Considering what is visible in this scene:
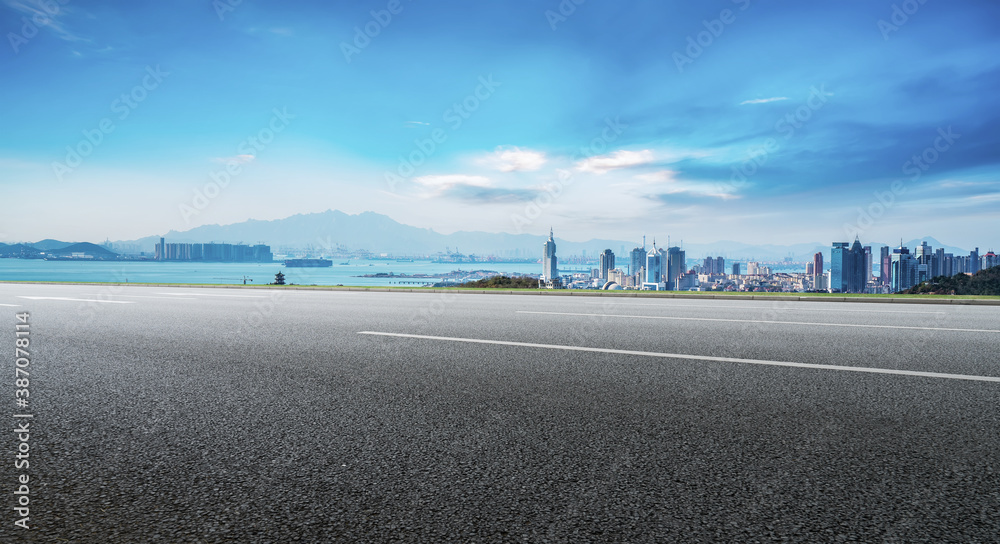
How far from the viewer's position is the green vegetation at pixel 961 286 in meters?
17.1

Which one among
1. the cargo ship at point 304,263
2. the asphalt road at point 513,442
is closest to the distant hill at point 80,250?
the cargo ship at point 304,263

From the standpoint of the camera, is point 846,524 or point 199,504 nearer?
point 846,524

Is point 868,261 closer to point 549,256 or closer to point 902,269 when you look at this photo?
point 902,269

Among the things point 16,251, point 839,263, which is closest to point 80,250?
point 16,251

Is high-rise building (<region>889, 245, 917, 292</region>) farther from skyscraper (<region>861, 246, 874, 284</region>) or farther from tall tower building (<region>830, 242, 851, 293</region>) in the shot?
tall tower building (<region>830, 242, 851, 293</region>)

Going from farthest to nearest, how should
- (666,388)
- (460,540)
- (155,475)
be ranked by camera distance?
(666,388) → (155,475) → (460,540)

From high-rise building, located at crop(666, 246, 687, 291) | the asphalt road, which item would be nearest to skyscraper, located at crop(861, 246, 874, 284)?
high-rise building, located at crop(666, 246, 687, 291)

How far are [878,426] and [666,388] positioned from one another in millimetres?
1440

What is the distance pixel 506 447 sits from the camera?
3.11 m

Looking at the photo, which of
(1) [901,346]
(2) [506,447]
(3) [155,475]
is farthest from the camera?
(1) [901,346]

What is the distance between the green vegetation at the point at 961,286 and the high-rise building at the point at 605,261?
1328 inches

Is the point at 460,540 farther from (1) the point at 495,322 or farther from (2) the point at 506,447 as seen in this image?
(1) the point at 495,322

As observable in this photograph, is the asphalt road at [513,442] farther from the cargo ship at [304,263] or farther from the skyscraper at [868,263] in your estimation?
the cargo ship at [304,263]

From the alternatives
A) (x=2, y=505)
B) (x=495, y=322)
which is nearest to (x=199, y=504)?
(x=2, y=505)
